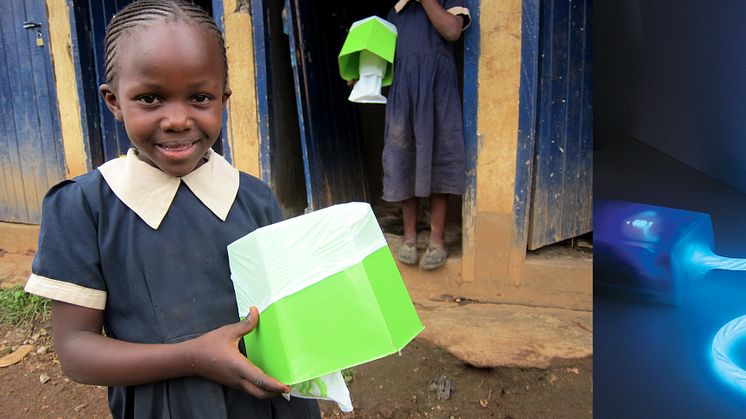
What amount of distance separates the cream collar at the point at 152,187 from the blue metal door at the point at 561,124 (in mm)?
2159

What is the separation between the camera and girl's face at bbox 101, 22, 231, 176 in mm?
803

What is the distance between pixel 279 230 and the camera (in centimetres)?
82

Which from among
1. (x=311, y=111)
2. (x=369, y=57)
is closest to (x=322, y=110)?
(x=311, y=111)

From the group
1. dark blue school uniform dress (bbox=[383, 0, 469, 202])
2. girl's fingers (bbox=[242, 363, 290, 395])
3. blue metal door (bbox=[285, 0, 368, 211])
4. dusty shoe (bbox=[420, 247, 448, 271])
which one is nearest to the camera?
girl's fingers (bbox=[242, 363, 290, 395])

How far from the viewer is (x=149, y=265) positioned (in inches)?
34.1

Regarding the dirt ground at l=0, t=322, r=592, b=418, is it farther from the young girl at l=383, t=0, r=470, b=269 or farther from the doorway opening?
the doorway opening

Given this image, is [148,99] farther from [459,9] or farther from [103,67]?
[103,67]

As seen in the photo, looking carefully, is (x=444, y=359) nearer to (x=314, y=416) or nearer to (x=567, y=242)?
(x=567, y=242)

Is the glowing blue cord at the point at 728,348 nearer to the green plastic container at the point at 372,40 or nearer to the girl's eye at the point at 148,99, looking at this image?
the girl's eye at the point at 148,99

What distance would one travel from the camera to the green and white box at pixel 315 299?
776 millimetres

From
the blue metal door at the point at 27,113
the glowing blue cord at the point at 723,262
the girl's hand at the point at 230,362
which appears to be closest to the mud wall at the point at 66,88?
the blue metal door at the point at 27,113

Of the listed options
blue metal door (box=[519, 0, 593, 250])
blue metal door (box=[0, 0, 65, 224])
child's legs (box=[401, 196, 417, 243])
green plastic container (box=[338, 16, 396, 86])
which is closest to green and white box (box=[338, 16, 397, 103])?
green plastic container (box=[338, 16, 396, 86])

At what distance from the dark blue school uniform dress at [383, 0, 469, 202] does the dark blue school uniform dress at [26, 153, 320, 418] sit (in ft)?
6.40

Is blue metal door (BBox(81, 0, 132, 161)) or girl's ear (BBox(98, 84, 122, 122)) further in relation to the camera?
blue metal door (BBox(81, 0, 132, 161))
